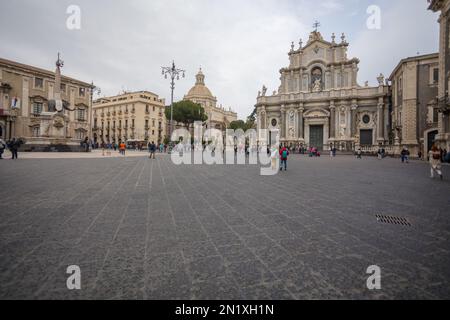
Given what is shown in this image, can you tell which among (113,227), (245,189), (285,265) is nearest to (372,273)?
(285,265)

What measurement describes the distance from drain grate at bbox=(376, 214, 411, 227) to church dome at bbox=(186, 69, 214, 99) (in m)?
90.2

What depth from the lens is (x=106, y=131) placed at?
71.3 metres

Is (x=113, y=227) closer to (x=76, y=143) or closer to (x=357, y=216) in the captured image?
(x=357, y=216)

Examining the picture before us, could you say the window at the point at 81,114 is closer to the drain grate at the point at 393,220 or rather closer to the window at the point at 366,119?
the window at the point at 366,119

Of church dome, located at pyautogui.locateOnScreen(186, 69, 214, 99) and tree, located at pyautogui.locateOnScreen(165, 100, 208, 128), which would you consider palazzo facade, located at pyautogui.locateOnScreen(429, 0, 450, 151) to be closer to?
tree, located at pyautogui.locateOnScreen(165, 100, 208, 128)

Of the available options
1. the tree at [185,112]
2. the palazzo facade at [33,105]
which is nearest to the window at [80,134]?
the palazzo facade at [33,105]

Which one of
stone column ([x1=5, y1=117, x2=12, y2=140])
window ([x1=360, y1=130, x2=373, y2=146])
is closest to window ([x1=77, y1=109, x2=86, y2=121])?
stone column ([x1=5, y1=117, x2=12, y2=140])

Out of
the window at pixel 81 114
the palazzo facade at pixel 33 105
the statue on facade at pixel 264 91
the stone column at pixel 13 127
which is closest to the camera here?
the palazzo facade at pixel 33 105

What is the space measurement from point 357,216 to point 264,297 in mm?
3096

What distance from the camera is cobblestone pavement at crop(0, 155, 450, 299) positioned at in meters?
2.07

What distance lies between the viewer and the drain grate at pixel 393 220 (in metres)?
3.91

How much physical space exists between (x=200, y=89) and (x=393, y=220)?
306 feet

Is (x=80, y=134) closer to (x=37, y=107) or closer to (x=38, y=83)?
(x=37, y=107)

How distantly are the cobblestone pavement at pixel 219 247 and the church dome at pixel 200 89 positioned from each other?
8927 centimetres
